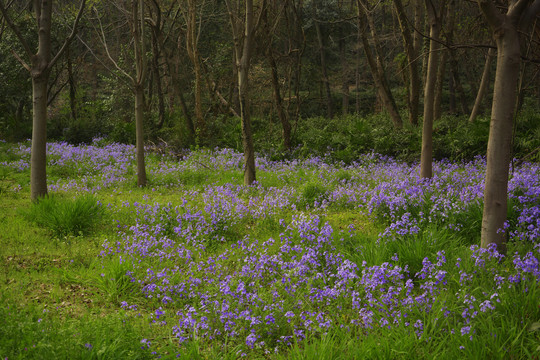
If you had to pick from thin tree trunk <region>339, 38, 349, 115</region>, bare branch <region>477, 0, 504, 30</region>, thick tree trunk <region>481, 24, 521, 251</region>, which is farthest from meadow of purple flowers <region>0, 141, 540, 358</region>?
thin tree trunk <region>339, 38, 349, 115</region>

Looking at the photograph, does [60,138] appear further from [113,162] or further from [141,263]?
[141,263]

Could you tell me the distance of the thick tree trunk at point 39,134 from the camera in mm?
7203

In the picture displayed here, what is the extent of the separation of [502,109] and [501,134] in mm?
268

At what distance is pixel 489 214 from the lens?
450cm

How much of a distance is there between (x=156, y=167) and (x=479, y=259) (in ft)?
31.2

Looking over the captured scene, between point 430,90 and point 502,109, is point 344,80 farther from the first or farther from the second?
point 502,109

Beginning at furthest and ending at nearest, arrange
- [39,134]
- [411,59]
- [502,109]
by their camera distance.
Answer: [411,59], [39,134], [502,109]

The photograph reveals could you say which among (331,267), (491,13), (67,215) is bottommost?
(331,267)

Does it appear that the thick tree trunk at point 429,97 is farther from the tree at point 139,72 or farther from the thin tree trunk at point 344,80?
the thin tree trunk at point 344,80

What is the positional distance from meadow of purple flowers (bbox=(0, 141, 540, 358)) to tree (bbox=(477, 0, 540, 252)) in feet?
1.13

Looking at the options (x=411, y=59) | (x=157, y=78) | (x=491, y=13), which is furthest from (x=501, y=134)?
(x=157, y=78)

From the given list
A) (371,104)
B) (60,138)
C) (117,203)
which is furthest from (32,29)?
(371,104)

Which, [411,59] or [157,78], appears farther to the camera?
[157,78]

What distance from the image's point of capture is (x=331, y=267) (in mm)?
4859
